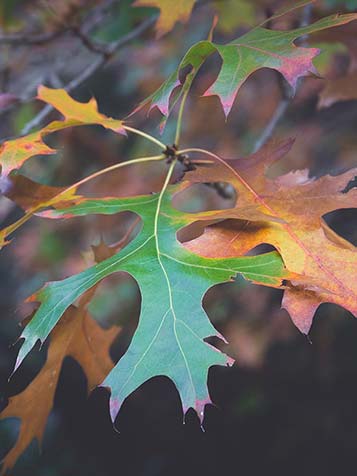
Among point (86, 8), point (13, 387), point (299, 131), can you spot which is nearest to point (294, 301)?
point (86, 8)

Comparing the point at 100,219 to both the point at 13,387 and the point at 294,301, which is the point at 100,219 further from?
the point at 294,301

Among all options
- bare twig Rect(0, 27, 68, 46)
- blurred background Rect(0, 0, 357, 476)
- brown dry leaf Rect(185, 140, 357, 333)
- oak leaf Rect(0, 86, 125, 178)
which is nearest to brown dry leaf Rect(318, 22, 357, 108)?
blurred background Rect(0, 0, 357, 476)

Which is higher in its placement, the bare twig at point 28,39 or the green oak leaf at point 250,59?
the green oak leaf at point 250,59

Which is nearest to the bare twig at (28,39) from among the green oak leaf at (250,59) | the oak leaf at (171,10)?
the oak leaf at (171,10)

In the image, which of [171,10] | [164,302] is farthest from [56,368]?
[171,10]

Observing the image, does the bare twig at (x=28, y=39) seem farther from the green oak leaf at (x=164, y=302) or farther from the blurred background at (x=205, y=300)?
the green oak leaf at (x=164, y=302)

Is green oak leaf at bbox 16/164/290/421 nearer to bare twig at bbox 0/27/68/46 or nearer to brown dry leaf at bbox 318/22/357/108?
brown dry leaf at bbox 318/22/357/108
